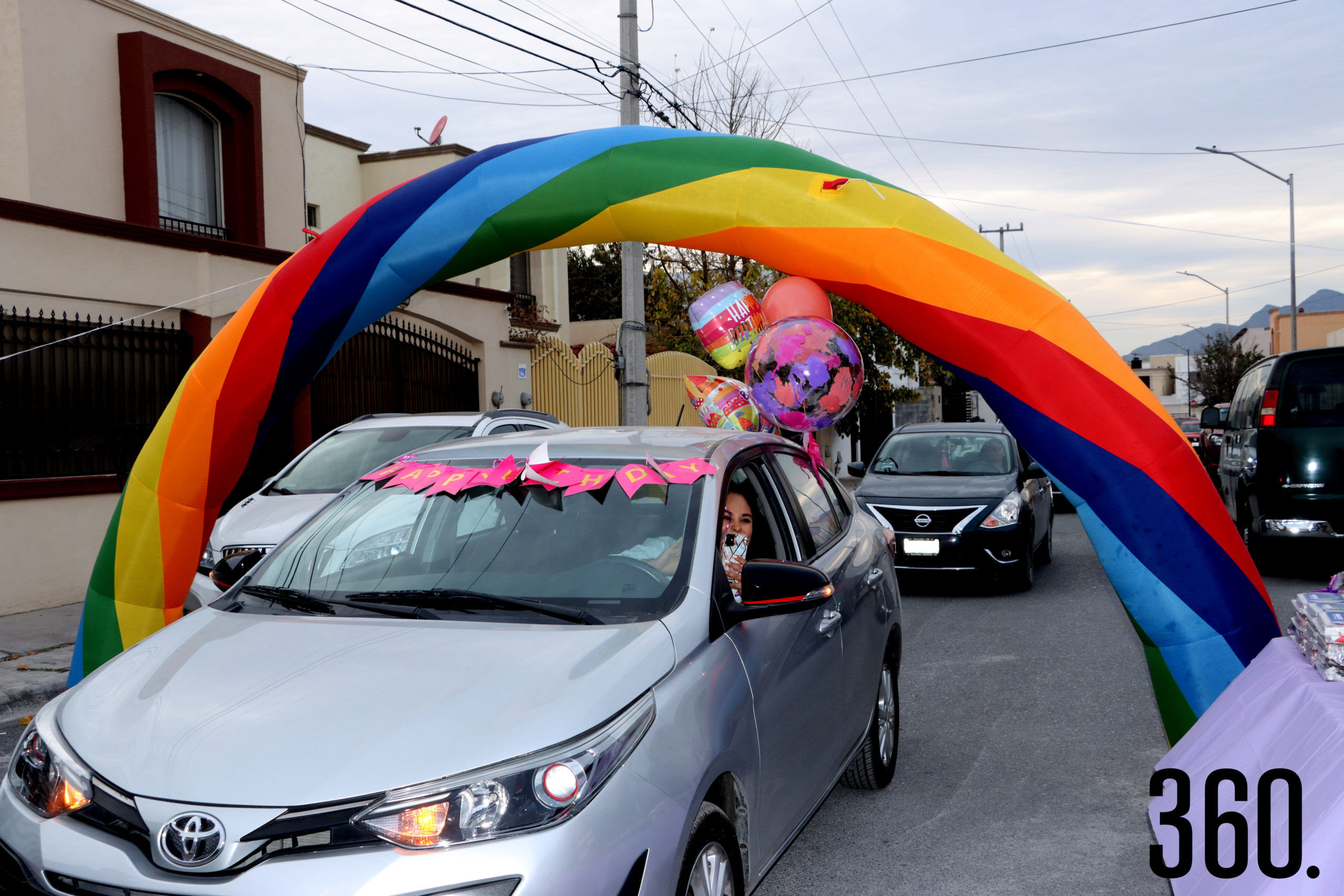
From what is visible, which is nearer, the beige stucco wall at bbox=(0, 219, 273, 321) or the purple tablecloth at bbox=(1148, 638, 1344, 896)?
the purple tablecloth at bbox=(1148, 638, 1344, 896)

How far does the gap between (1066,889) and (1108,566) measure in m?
1.40

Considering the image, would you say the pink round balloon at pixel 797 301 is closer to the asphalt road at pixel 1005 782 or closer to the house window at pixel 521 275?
the asphalt road at pixel 1005 782

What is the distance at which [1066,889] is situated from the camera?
13.4 ft

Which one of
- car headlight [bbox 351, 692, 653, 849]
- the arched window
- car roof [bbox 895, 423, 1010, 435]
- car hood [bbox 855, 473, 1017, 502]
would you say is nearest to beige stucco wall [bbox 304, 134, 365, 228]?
the arched window

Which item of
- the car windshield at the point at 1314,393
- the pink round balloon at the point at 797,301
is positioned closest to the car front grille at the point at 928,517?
the car windshield at the point at 1314,393

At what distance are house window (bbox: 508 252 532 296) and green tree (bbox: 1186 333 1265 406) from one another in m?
46.3

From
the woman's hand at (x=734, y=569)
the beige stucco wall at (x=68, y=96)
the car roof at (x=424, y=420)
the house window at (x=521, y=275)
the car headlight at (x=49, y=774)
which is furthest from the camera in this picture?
the house window at (x=521, y=275)

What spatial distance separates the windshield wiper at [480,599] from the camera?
328 cm

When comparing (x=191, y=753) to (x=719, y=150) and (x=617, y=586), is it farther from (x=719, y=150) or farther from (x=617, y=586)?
(x=719, y=150)

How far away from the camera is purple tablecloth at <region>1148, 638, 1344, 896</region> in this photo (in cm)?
262

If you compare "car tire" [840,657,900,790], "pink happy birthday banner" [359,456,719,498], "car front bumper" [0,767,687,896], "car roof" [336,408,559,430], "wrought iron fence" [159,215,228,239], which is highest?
"wrought iron fence" [159,215,228,239]

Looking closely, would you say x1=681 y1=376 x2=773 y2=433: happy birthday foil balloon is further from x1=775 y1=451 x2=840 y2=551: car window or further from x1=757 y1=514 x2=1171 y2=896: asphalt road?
x1=775 y1=451 x2=840 y2=551: car window

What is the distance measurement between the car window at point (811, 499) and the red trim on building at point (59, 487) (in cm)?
779

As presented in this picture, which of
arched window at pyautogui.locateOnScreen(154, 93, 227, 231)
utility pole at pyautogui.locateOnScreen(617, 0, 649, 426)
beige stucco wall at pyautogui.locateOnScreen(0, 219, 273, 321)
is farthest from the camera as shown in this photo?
utility pole at pyautogui.locateOnScreen(617, 0, 649, 426)
